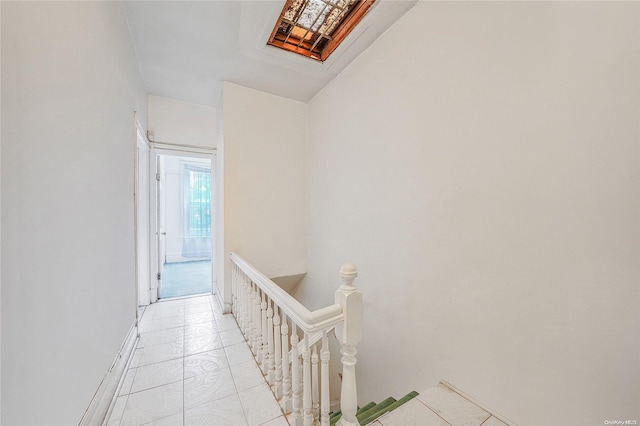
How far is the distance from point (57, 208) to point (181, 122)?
2.70m

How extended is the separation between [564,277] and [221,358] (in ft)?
7.33

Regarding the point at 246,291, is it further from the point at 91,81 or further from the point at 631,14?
the point at 631,14

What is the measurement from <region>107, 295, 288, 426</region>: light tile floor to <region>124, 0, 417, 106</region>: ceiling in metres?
2.67

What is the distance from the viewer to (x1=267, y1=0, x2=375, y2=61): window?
1.79 meters

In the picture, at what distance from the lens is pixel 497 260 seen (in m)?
1.23

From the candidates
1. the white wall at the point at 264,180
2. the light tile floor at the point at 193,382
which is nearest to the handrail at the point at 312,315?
the light tile floor at the point at 193,382

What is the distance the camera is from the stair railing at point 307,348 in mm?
1052

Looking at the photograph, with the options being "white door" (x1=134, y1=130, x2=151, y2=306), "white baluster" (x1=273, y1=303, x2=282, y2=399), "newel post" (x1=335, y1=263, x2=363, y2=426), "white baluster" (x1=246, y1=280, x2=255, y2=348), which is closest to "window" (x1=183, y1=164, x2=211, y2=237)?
"white door" (x1=134, y1=130, x2=151, y2=306)

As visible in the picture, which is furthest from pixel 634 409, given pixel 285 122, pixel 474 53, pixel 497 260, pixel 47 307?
pixel 285 122

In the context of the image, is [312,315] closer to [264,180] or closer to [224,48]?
[264,180]

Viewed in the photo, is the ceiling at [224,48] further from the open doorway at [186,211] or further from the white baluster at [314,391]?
the open doorway at [186,211]

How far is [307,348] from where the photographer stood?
3.82 feet

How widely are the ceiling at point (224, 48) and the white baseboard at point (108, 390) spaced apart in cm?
249

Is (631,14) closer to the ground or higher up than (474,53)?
closer to the ground
